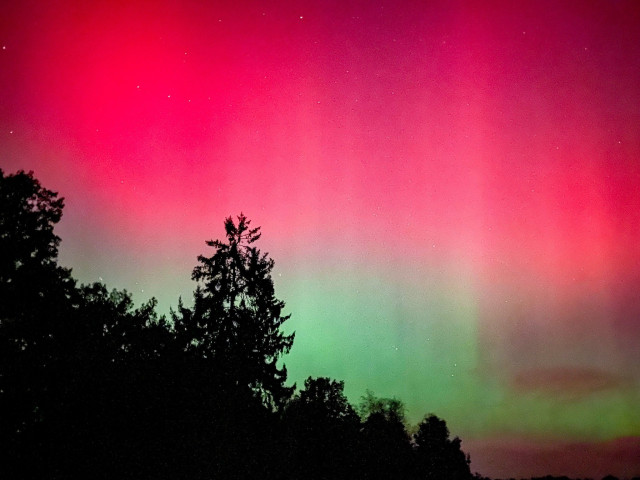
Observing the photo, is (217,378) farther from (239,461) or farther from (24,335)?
(24,335)

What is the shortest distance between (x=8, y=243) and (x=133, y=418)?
477 inches

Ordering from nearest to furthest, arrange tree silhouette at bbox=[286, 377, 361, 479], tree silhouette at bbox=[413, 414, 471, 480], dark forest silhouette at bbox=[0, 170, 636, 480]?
dark forest silhouette at bbox=[0, 170, 636, 480], tree silhouette at bbox=[286, 377, 361, 479], tree silhouette at bbox=[413, 414, 471, 480]

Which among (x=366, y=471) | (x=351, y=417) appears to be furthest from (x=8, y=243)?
(x=366, y=471)

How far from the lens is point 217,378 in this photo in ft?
79.4

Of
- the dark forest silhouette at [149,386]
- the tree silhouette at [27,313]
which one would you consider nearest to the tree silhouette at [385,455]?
the dark forest silhouette at [149,386]

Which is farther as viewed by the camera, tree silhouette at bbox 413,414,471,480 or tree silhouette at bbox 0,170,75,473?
tree silhouette at bbox 413,414,471,480

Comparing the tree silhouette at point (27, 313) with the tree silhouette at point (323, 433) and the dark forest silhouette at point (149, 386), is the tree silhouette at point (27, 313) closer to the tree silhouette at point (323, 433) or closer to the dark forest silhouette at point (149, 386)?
the dark forest silhouette at point (149, 386)

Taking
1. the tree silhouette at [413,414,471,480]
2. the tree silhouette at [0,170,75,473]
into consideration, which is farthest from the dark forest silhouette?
the tree silhouette at [413,414,471,480]

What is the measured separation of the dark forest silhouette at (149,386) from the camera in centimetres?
2112

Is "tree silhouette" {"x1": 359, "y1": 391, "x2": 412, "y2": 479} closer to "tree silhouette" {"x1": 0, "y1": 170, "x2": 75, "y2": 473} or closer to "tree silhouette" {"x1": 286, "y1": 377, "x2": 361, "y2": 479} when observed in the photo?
"tree silhouette" {"x1": 286, "y1": 377, "x2": 361, "y2": 479}

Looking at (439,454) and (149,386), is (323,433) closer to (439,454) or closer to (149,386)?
(149,386)

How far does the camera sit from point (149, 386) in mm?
21781

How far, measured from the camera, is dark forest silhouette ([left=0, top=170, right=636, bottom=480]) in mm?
21125

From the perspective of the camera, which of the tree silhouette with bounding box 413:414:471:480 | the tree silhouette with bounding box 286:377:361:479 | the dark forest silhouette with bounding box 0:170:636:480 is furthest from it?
the tree silhouette with bounding box 413:414:471:480
